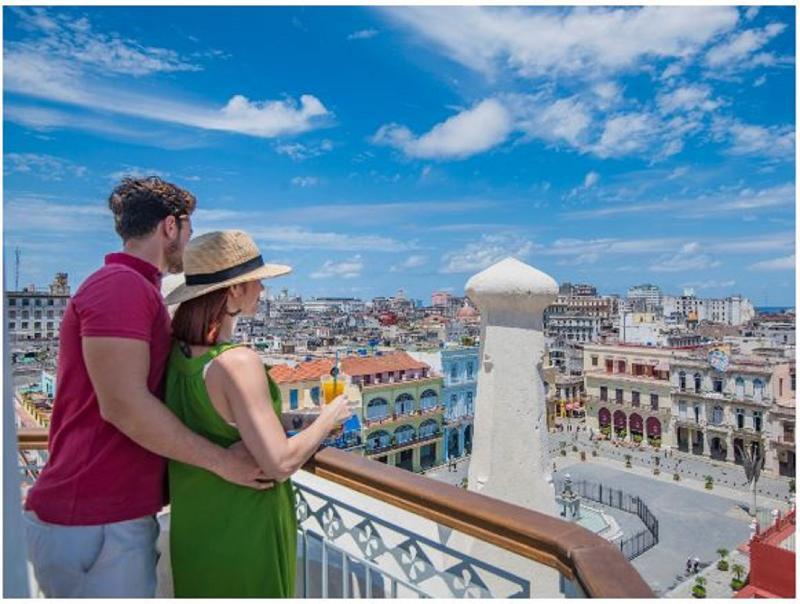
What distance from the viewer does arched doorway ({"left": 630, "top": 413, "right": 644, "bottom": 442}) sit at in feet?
111

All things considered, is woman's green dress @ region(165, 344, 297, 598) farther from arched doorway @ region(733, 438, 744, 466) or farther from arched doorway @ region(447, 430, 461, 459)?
arched doorway @ region(733, 438, 744, 466)

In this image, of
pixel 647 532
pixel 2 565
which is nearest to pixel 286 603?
pixel 2 565

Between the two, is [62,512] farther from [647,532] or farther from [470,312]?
[470,312]

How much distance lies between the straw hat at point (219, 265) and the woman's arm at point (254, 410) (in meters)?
0.24

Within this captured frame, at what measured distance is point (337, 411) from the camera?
177 cm

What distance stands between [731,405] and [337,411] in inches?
1274

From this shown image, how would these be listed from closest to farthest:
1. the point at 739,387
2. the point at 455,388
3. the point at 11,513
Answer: the point at 11,513 < the point at 739,387 < the point at 455,388

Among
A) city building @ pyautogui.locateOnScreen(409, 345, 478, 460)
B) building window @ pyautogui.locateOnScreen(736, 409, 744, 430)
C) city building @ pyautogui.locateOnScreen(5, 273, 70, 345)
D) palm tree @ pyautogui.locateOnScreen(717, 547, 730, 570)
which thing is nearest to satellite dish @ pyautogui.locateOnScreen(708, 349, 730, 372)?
building window @ pyautogui.locateOnScreen(736, 409, 744, 430)

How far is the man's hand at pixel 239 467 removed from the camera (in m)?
1.60

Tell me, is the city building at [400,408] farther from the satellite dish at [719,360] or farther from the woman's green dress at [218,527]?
the woman's green dress at [218,527]

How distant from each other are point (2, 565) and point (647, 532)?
71.7 feet

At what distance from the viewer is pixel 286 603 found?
5.58 ft

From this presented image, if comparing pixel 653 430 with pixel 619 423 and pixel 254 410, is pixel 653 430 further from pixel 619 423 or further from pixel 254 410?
pixel 254 410

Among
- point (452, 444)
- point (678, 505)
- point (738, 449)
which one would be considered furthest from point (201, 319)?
point (738, 449)
